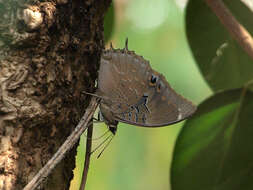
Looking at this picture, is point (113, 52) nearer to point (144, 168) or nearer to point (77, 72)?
point (77, 72)

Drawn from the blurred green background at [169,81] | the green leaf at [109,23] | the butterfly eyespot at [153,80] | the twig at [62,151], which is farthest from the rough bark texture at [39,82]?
the blurred green background at [169,81]

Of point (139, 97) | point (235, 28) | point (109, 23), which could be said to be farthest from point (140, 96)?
point (109, 23)

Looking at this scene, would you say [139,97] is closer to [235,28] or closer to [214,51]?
[235,28]

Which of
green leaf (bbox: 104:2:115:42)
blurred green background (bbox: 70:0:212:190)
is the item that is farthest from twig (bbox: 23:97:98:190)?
blurred green background (bbox: 70:0:212:190)

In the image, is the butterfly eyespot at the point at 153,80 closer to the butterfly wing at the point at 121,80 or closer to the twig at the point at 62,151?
the butterfly wing at the point at 121,80

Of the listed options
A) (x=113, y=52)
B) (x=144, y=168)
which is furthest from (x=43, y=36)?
(x=144, y=168)

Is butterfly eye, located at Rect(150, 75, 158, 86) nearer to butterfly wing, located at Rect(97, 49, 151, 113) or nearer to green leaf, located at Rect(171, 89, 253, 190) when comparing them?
butterfly wing, located at Rect(97, 49, 151, 113)

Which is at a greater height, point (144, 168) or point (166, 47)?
point (166, 47)
